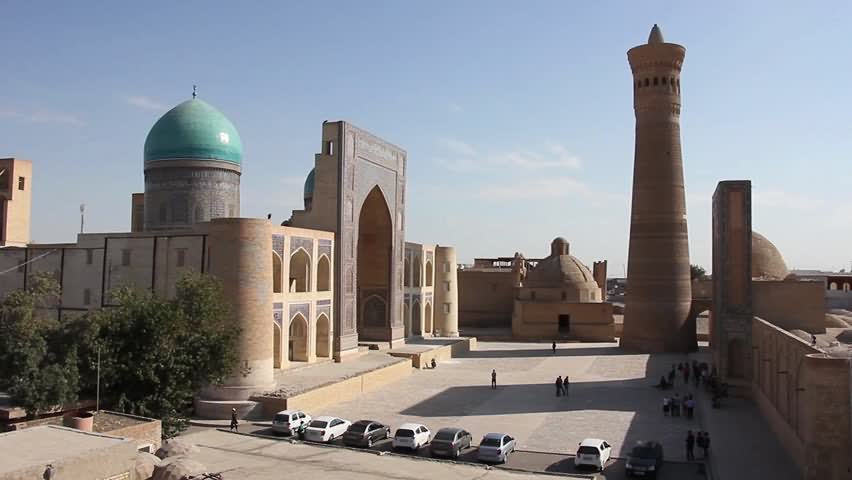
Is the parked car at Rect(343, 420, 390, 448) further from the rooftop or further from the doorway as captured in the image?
the doorway

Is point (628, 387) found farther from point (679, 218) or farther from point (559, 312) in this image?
point (559, 312)

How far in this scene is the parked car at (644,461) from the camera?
42.5 feet

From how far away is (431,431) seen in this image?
16.8 metres

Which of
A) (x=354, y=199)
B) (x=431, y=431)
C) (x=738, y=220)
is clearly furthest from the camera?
(x=354, y=199)

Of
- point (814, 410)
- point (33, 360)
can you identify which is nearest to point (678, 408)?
point (814, 410)

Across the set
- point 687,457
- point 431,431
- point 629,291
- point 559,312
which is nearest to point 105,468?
point 431,431

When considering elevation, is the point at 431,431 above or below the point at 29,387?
below

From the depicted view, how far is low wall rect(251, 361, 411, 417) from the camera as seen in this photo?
18.2 m

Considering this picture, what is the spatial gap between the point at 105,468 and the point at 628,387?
1675 centimetres

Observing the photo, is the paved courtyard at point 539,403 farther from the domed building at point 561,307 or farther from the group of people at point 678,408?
the domed building at point 561,307

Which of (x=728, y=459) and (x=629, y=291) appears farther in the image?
(x=629, y=291)

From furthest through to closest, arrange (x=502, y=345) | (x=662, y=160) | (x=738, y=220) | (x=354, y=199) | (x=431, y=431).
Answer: (x=502, y=345), (x=662, y=160), (x=354, y=199), (x=738, y=220), (x=431, y=431)

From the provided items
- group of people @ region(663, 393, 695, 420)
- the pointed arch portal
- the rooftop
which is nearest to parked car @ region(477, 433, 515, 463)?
group of people @ region(663, 393, 695, 420)

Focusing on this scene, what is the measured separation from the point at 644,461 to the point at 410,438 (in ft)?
14.6
